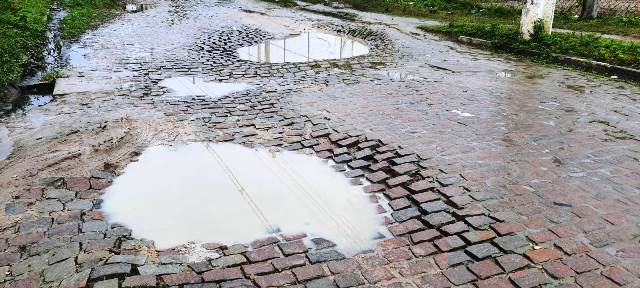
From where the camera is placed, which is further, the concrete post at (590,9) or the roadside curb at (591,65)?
the concrete post at (590,9)

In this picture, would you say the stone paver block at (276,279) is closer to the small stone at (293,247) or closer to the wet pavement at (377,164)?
the wet pavement at (377,164)

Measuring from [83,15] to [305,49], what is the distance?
971 centimetres

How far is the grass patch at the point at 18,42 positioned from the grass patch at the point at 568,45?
425 inches

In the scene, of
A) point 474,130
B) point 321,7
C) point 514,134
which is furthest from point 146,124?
point 321,7

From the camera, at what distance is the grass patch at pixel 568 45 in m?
10.5

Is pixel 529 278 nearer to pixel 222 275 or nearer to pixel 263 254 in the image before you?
pixel 263 254

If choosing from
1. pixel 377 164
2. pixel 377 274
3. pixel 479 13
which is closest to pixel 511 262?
pixel 377 274

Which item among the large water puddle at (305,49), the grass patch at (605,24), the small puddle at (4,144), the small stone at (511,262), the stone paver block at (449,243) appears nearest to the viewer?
the small stone at (511,262)

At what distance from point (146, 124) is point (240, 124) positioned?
1.20 meters

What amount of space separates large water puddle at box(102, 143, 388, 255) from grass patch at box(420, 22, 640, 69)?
26.9ft

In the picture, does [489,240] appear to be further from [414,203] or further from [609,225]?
[609,225]

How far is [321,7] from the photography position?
23.2 m

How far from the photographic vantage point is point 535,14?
12.5m

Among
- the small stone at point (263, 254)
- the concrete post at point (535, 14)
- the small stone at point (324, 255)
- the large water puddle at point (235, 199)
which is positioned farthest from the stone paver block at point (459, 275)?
the concrete post at point (535, 14)
